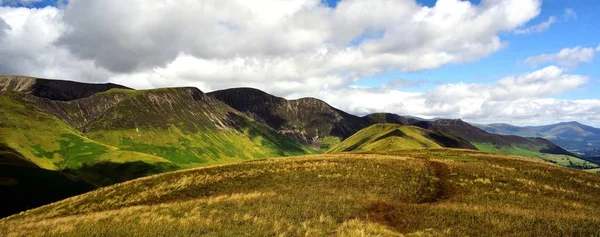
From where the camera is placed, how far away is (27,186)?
4193 inches

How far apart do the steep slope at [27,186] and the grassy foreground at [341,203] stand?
2814 inches

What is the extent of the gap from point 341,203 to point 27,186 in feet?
378

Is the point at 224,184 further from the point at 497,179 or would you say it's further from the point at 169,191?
the point at 497,179

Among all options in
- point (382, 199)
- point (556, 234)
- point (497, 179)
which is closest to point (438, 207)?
point (382, 199)

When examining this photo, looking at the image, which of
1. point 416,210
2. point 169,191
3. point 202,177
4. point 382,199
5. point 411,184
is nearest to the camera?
point 416,210

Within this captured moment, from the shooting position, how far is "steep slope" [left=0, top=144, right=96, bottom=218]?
9519 centimetres

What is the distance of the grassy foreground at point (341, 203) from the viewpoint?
21.5 meters

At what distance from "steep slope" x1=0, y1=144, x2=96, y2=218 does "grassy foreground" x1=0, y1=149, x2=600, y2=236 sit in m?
71.5

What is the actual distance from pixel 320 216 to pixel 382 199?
27.2 feet

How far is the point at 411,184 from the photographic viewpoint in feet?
118

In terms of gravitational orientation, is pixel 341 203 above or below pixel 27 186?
above

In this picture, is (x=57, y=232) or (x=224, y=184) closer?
(x=57, y=232)

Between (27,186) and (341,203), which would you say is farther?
(27,186)

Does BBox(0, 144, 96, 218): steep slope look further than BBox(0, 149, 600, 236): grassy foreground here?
Yes
